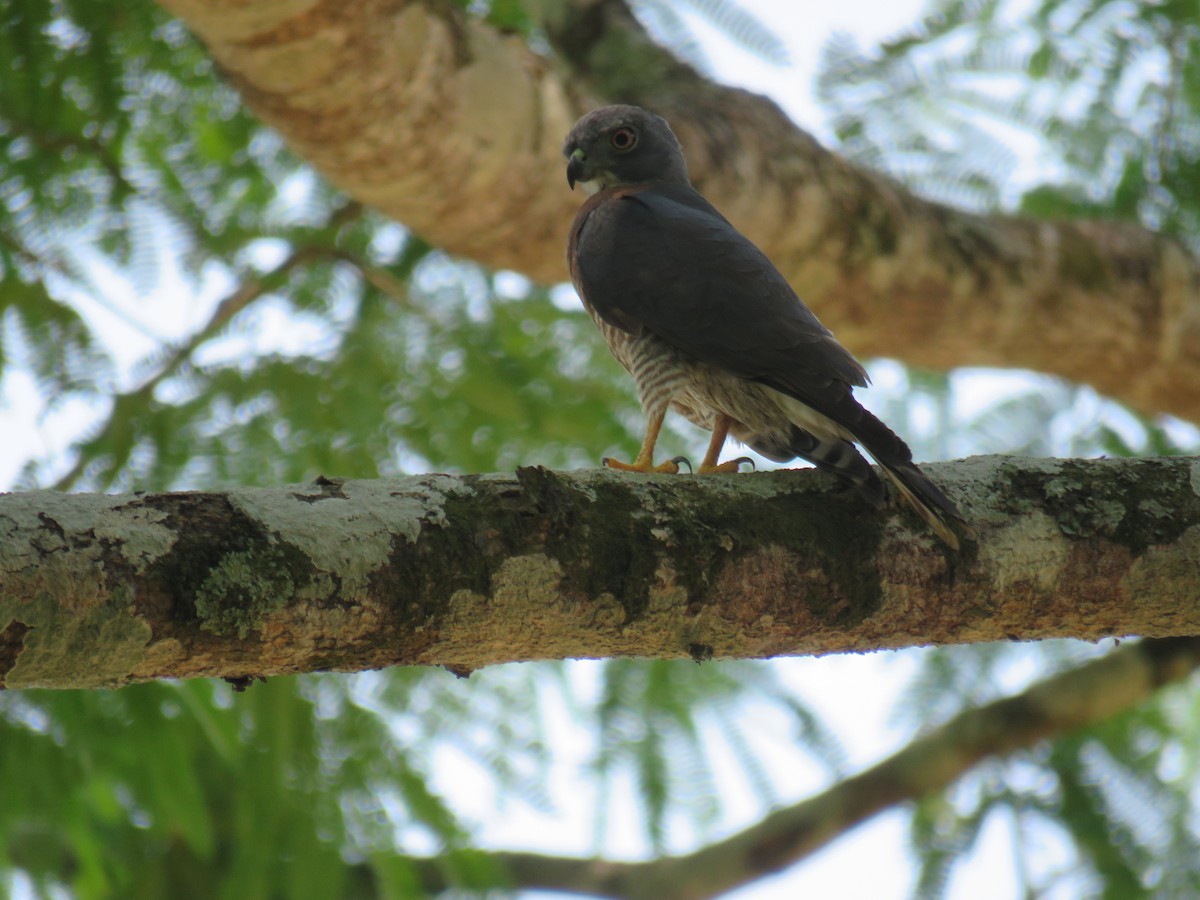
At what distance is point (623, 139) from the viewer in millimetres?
4641

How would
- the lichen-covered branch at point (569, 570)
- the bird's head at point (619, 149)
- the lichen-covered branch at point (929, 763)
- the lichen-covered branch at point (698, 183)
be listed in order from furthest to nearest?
the lichen-covered branch at point (929, 763), the bird's head at point (619, 149), the lichen-covered branch at point (698, 183), the lichen-covered branch at point (569, 570)

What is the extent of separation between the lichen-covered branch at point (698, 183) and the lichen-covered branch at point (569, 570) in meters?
2.41

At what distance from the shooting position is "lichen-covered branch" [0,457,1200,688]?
77.6 inches

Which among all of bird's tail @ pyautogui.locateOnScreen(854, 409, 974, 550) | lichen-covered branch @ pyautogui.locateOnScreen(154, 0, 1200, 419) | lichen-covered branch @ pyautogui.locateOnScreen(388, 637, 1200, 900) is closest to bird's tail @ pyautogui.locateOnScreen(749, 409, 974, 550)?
Result: bird's tail @ pyautogui.locateOnScreen(854, 409, 974, 550)

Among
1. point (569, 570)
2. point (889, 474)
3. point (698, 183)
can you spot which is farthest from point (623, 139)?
point (569, 570)

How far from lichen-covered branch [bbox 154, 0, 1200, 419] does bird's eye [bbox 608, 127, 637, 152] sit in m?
0.42

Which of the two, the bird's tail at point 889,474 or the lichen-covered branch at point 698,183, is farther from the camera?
the lichen-covered branch at point 698,183

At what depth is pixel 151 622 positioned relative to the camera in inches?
78.0

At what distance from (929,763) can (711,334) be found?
291 centimetres

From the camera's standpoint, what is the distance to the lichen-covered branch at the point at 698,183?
4.30 m

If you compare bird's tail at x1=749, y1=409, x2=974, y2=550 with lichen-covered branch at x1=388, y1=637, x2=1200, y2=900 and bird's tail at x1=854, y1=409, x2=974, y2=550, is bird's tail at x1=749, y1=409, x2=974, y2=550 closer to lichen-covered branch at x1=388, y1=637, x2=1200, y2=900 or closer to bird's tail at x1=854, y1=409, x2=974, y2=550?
bird's tail at x1=854, y1=409, x2=974, y2=550

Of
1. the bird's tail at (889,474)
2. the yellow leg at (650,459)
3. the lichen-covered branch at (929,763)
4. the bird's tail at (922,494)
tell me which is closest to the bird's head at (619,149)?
the yellow leg at (650,459)

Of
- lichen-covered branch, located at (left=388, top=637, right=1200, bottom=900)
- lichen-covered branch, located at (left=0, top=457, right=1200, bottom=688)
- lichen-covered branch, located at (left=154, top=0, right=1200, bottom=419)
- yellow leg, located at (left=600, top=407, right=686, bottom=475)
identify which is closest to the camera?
lichen-covered branch, located at (left=0, top=457, right=1200, bottom=688)

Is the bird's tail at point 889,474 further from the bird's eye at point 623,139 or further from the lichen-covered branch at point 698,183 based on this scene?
the lichen-covered branch at point 698,183
